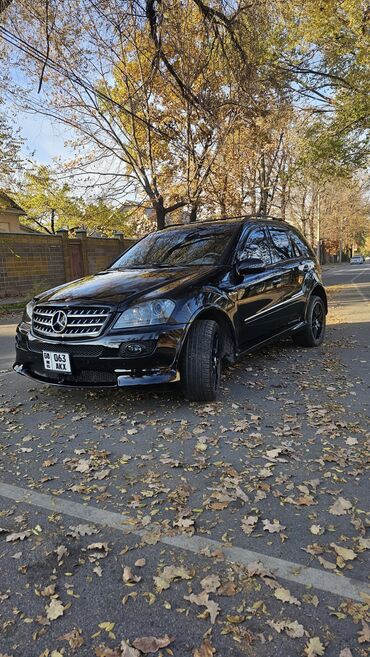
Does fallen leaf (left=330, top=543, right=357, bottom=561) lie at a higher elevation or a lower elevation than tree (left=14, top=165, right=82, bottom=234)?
lower

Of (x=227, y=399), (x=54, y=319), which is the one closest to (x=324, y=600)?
(x=227, y=399)

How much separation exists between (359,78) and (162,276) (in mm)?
12714

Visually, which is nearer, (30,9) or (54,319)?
(54,319)

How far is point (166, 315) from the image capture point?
3977 mm

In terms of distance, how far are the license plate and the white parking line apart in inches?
46.7

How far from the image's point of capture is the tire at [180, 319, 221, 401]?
4078 mm

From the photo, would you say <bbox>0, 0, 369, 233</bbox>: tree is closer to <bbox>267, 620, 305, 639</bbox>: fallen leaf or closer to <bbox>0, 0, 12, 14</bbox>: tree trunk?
<bbox>0, 0, 12, 14</bbox>: tree trunk

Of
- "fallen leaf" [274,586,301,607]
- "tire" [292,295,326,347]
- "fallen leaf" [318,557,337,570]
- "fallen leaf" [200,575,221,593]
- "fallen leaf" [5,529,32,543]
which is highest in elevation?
"tire" [292,295,326,347]

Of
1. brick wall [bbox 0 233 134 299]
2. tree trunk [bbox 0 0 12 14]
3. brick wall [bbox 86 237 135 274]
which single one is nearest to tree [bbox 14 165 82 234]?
brick wall [bbox 86 237 135 274]

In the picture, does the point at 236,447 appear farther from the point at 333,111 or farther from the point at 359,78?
the point at 333,111

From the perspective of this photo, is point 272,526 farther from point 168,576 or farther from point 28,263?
point 28,263

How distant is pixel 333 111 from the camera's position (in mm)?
16453

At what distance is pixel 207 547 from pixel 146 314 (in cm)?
207

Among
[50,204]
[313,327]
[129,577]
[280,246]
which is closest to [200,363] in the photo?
[129,577]
